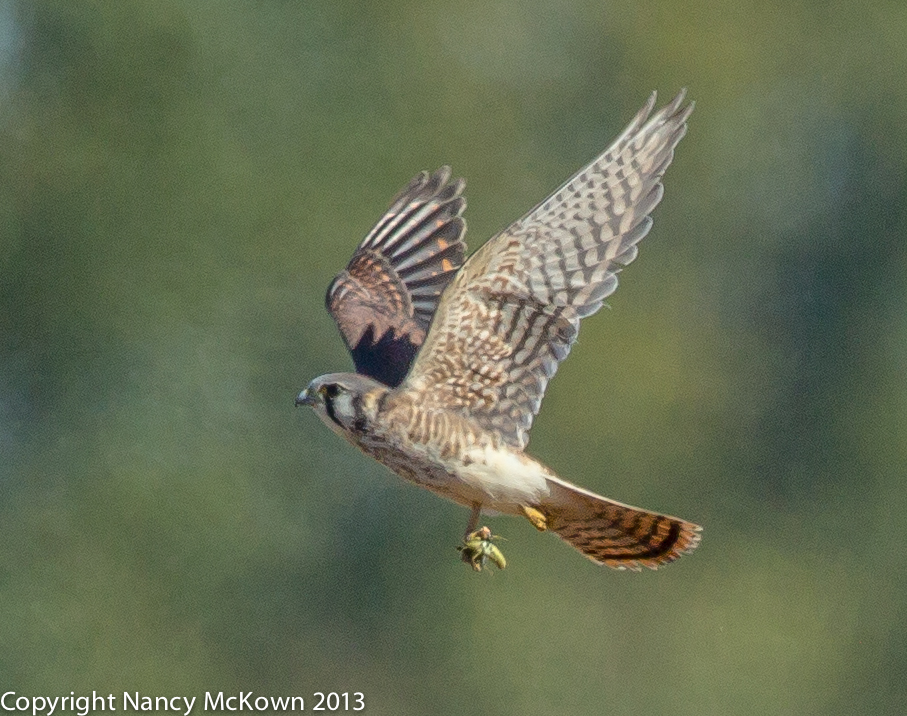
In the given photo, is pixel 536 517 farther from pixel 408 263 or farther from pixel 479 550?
pixel 408 263

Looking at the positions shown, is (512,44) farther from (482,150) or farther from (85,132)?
(85,132)

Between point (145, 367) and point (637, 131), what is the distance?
14.9 metres

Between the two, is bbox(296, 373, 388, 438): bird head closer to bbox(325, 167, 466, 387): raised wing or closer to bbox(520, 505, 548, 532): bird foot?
bbox(520, 505, 548, 532): bird foot

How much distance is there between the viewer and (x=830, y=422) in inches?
1069

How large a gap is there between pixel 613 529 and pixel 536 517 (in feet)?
0.96

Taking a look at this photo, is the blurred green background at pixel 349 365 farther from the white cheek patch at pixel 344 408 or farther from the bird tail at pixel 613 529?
the white cheek patch at pixel 344 408

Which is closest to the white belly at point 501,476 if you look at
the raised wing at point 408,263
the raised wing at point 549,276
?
the raised wing at point 549,276

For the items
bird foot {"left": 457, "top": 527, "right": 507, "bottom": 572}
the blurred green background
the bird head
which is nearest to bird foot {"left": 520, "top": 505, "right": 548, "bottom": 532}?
bird foot {"left": 457, "top": 527, "right": 507, "bottom": 572}

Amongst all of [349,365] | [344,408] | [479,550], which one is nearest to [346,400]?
[344,408]

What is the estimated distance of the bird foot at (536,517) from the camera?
311 inches

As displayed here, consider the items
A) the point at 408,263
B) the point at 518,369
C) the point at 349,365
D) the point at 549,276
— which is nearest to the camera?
the point at 549,276

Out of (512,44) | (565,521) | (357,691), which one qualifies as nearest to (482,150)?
(512,44)

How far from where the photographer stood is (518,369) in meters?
7.89

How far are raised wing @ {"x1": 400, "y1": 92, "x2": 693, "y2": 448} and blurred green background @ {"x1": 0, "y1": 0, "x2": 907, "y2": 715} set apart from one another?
12.1 m
